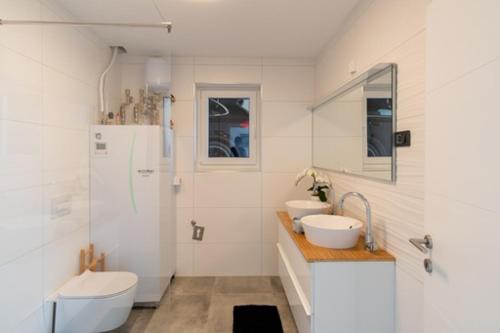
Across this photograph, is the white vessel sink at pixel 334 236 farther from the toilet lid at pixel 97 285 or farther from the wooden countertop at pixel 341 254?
the toilet lid at pixel 97 285

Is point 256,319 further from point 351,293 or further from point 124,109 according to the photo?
point 124,109

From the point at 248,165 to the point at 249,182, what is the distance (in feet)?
0.74

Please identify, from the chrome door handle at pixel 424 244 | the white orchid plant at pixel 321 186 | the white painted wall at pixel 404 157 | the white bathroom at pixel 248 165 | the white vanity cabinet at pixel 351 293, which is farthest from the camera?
the white orchid plant at pixel 321 186

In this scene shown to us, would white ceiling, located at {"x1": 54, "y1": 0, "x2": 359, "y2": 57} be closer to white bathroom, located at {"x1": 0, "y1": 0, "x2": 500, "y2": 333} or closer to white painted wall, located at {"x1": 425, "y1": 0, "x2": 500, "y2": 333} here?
white bathroom, located at {"x1": 0, "y1": 0, "x2": 500, "y2": 333}

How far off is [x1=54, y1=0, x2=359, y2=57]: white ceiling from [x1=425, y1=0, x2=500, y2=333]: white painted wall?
1.16m

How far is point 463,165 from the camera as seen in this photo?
34.0 inches

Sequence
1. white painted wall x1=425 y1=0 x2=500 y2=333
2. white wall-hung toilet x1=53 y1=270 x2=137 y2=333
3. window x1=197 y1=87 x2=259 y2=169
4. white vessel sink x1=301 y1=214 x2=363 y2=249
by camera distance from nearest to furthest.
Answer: white painted wall x1=425 y1=0 x2=500 y2=333 < white vessel sink x1=301 y1=214 x2=363 y2=249 < white wall-hung toilet x1=53 y1=270 x2=137 y2=333 < window x1=197 y1=87 x2=259 y2=169

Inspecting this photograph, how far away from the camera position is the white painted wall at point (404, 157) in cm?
125

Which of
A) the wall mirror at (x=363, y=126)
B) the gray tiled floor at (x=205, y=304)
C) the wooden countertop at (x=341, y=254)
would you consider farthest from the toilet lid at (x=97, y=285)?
the wall mirror at (x=363, y=126)

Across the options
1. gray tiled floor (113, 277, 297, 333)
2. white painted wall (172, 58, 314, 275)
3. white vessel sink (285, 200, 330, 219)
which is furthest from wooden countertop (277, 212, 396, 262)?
white painted wall (172, 58, 314, 275)

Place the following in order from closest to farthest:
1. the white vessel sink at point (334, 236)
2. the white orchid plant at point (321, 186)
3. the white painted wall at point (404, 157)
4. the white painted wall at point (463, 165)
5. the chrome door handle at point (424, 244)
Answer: the white painted wall at point (463, 165) → the chrome door handle at point (424, 244) → the white painted wall at point (404, 157) → the white vessel sink at point (334, 236) → the white orchid plant at point (321, 186)

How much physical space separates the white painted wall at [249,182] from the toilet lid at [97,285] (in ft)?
2.76

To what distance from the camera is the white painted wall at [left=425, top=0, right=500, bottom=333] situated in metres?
0.74

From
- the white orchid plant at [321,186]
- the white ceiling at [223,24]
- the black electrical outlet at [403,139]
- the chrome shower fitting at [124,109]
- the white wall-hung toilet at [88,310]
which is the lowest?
the white wall-hung toilet at [88,310]
